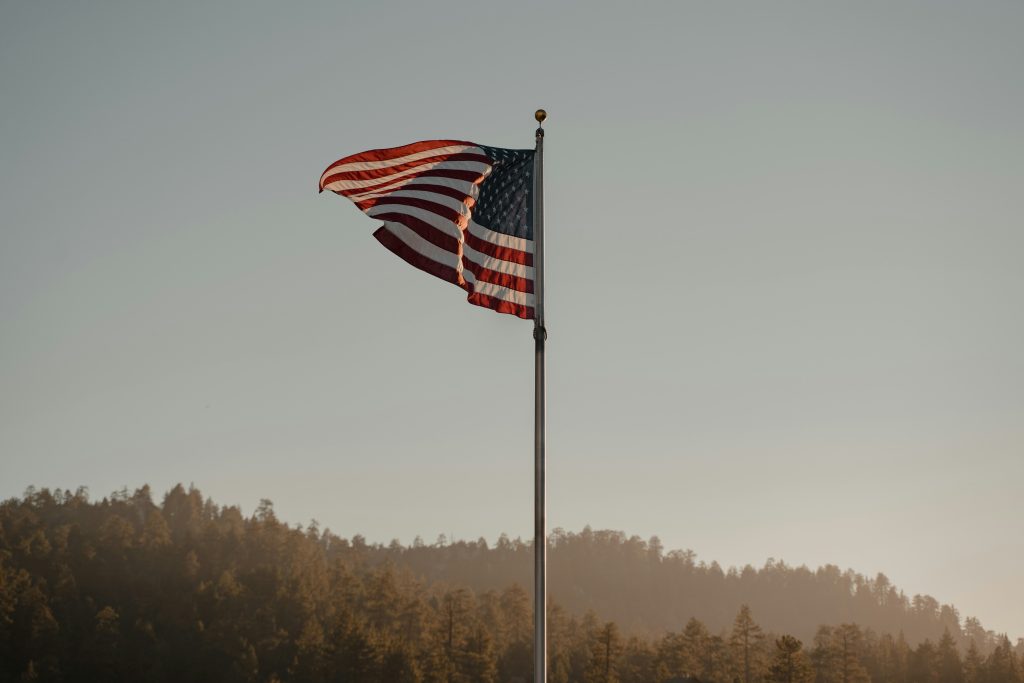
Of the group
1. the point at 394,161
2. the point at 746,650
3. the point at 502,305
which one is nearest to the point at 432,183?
the point at 394,161

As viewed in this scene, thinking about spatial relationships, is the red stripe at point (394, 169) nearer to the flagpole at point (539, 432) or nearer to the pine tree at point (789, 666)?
the flagpole at point (539, 432)

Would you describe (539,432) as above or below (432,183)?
below

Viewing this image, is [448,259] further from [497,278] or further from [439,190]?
[439,190]

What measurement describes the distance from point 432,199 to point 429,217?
0.28 metres

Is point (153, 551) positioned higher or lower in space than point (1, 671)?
higher

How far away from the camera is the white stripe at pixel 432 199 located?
61.7 ft

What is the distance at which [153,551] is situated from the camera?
7672 inches

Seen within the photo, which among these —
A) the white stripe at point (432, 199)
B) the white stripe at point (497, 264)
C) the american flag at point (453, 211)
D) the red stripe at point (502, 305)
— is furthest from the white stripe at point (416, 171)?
the red stripe at point (502, 305)

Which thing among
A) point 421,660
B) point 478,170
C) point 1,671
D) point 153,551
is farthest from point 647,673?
point 478,170

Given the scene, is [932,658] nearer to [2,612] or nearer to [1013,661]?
[1013,661]

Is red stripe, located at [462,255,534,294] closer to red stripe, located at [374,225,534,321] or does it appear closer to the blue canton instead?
red stripe, located at [374,225,534,321]

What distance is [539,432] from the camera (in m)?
17.6

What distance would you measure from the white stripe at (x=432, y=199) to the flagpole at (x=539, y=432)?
1.12m

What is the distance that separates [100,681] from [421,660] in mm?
40361
